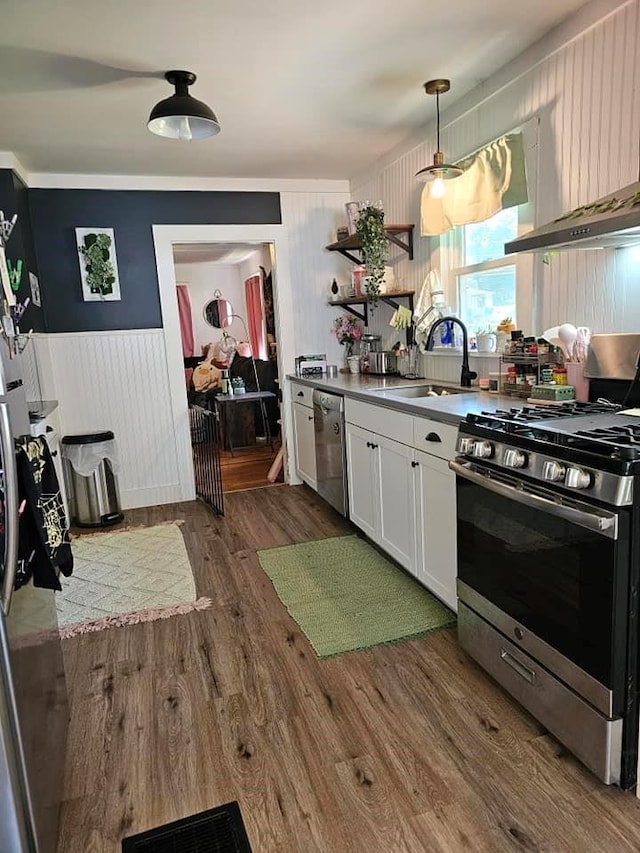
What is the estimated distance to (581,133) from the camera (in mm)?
2264

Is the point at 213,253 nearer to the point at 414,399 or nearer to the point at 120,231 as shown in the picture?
the point at 120,231

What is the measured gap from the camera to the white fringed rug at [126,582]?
106 inches

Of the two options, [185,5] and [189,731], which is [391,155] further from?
[189,731]

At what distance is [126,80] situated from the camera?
2.58 metres

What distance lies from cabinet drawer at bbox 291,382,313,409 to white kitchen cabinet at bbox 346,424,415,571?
2.68 feet

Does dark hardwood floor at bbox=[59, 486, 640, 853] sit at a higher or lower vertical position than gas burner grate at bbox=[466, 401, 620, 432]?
lower

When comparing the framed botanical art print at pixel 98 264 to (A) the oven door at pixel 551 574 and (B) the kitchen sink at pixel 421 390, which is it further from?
(A) the oven door at pixel 551 574

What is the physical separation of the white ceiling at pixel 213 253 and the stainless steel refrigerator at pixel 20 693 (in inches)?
237

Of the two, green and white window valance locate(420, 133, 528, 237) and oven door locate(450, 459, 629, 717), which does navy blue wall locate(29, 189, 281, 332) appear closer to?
green and white window valance locate(420, 133, 528, 237)

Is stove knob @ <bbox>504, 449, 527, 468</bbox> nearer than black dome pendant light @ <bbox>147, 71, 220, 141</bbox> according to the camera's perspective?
Yes

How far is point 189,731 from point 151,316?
127 inches

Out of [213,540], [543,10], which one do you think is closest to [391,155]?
[543,10]

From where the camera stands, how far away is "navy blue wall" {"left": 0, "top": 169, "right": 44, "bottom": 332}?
357 centimetres

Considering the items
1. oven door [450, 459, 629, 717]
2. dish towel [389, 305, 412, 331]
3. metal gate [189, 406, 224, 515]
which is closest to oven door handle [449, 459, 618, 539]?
oven door [450, 459, 629, 717]
